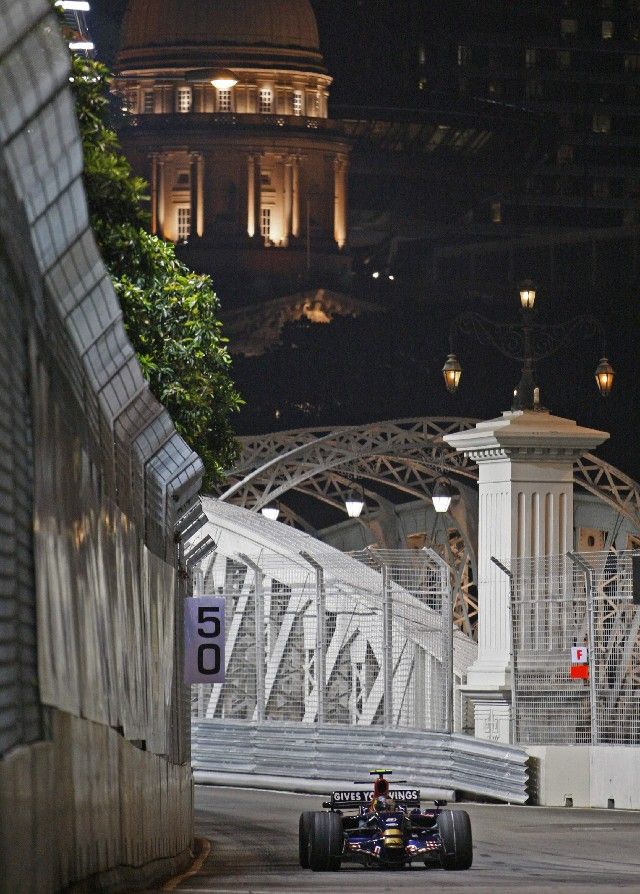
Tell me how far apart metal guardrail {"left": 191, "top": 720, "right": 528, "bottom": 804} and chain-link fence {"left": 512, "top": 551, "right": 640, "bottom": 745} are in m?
0.66

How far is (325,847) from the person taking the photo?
19.5m

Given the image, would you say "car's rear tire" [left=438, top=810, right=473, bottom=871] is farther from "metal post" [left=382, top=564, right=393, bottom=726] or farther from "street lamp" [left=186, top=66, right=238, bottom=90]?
"street lamp" [left=186, top=66, right=238, bottom=90]

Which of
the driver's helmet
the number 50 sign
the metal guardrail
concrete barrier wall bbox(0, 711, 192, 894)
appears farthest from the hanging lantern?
concrete barrier wall bbox(0, 711, 192, 894)

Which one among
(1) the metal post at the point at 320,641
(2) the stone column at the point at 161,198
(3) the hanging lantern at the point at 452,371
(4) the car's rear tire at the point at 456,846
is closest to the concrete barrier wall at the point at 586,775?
(1) the metal post at the point at 320,641

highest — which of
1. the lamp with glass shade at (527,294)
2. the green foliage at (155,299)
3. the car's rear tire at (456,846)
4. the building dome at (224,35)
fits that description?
the building dome at (224,35)

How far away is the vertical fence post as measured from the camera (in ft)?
110

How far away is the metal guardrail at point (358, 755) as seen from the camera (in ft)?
106

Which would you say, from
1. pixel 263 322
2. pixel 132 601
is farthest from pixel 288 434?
pixel 263 322

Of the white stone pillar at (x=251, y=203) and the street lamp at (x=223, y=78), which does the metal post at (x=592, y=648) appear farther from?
the white stone pillar at (x=251, y=203)

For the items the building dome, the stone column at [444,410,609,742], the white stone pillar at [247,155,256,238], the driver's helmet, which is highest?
the building dome

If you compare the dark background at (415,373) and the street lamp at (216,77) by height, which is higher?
the street lamp at (216,77)

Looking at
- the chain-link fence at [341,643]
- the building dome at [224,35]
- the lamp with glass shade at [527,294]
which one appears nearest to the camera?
the lamp with glass shade at [527,294]

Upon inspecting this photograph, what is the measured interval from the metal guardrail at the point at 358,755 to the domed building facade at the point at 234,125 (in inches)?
3644

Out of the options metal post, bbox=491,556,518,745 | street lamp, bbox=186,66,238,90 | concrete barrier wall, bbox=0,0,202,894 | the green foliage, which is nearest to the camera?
concrete barrier wall, bbox=0,0,202,894
